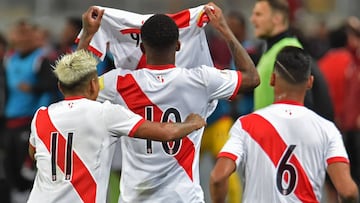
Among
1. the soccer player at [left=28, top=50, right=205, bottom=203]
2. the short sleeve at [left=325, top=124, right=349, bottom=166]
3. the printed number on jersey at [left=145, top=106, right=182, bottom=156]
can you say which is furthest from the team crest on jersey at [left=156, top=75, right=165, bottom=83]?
the short sleeve at [left=325, top=124, right=349, bottom=166]

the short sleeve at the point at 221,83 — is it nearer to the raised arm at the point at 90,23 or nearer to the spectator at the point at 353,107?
the raised arm at the point at 90,23

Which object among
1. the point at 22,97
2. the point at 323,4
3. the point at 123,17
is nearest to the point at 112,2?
the point at 323,4

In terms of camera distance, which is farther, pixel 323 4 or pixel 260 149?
pixel 323 4

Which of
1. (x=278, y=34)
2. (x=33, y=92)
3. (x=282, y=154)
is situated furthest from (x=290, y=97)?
(x=33, y=92)

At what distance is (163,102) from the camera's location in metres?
7.22

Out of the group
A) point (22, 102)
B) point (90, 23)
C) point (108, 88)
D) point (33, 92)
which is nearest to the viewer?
point (108, 88)

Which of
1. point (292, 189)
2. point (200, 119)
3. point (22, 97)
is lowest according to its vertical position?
point (22, 97)

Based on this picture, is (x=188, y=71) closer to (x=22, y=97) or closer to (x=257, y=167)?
(x=257, y=167)

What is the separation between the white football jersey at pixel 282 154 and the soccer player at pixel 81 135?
0.42 meters

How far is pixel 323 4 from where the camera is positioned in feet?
68.4

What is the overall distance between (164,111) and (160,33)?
48 cm

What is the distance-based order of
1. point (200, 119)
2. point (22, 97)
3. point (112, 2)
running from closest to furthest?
point (200, 119)
point (22, 97)
point (112, 2)

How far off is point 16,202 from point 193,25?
267 inches

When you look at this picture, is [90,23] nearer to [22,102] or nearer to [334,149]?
[334,149]
